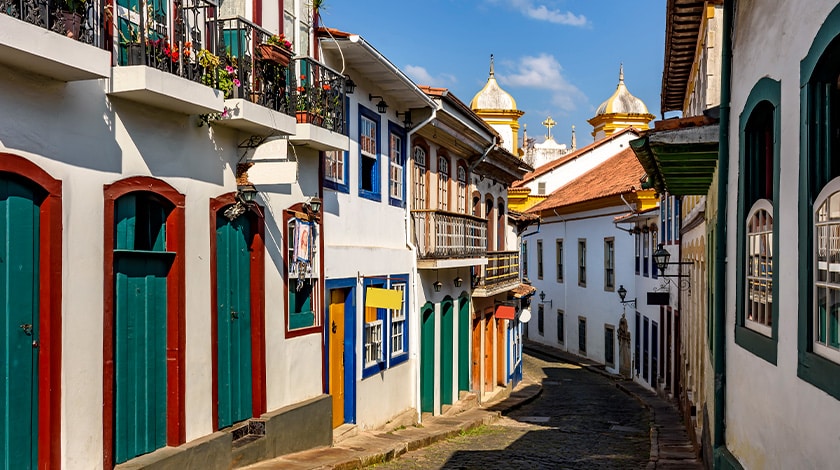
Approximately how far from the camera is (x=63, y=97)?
23.2 ft

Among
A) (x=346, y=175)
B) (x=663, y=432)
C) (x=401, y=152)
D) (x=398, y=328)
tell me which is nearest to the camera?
(x=346, y=175)

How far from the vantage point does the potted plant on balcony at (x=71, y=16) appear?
6648mm

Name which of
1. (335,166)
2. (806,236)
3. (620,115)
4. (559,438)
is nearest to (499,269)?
(559,438)

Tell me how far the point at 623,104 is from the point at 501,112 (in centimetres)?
1279

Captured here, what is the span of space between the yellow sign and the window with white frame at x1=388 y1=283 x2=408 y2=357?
1325 millimetres

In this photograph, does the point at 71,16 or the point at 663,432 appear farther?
the point at 663,432

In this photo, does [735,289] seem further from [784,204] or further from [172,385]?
[172,385]

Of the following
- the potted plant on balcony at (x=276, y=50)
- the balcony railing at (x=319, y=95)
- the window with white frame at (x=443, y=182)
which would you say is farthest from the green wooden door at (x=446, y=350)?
the potted plant on balcony at (x=276, y=50)

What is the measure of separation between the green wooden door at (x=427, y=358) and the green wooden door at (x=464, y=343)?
80.8 inches

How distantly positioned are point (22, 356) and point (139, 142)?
86.4 inches

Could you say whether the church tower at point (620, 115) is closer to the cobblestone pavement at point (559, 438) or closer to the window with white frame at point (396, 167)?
the cobblestone pavement at point (559, 438)

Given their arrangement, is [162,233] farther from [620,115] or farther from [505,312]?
[620,115]

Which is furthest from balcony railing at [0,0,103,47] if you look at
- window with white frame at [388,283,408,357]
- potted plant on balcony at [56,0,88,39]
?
window with white frame at [388,283,408,357]

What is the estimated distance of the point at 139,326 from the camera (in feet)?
27.1
